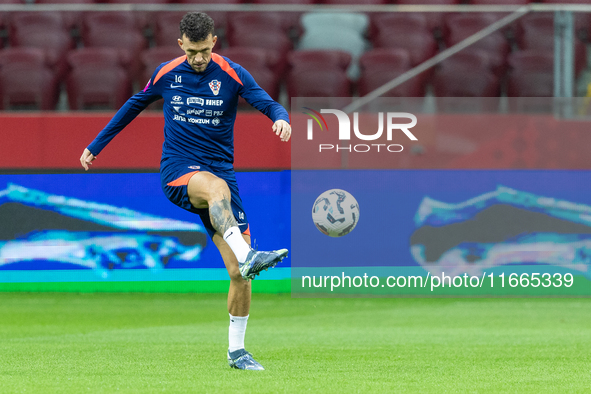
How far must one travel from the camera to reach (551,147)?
8516 mm

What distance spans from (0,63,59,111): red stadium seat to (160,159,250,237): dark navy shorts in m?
5.28

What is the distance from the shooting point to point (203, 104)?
4926 millimetres

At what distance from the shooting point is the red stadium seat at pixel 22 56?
993cm

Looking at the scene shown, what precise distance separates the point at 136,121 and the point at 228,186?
4.19 m

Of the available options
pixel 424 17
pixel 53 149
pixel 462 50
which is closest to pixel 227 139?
pixel 53 149

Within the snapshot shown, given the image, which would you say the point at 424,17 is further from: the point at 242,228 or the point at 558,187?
the point at 242,228

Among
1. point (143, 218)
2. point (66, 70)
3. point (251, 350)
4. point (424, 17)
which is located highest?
point (424, 17)

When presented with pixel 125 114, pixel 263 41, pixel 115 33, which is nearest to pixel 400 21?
pixel 263 41

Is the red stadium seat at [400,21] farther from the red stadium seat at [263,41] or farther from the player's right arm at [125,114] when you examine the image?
the player's right arm at [125,114]

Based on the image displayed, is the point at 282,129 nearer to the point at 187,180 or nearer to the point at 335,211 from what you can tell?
the point at 187,180

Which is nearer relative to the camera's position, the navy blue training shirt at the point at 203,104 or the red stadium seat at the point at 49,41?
the navy blue training shirt at the point at 203,104

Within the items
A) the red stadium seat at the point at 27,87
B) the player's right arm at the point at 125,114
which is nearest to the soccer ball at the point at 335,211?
the player's right arm at the point at 125,114

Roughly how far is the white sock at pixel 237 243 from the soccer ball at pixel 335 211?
3.91 metres

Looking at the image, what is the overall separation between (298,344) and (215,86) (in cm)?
215
